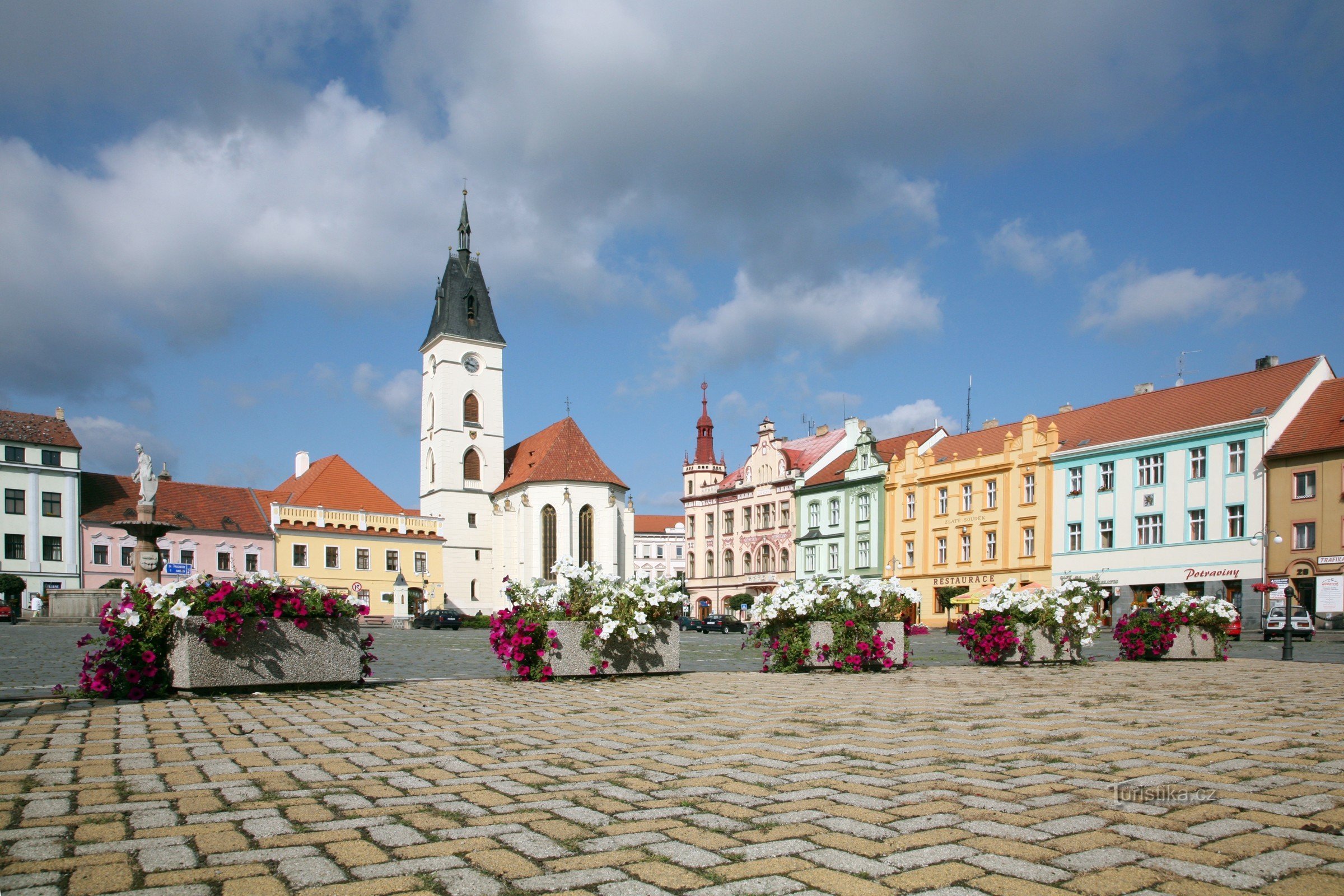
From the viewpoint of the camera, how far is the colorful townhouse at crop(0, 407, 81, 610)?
176 ft

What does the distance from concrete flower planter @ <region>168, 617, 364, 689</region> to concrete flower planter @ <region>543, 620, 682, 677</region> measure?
2.04m

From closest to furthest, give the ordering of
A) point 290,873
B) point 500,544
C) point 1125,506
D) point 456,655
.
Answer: point 290,873
point 456,655
point 1125,506
point 500,544

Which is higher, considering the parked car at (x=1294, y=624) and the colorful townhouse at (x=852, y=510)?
the colorful townhouse at (x=852, y=510)

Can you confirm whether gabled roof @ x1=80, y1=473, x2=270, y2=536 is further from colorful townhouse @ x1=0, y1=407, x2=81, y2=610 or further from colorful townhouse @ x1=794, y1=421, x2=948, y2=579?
colorful townhouse @ x1=794, y1=421, x2=948, y2=579

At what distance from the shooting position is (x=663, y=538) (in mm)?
111500

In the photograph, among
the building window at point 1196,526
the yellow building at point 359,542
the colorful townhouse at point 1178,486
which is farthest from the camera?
the yellow building at point 359,542

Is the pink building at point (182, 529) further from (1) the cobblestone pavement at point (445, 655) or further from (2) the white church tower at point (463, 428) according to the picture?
(1) the cobblestone pavement at point (445, 655)

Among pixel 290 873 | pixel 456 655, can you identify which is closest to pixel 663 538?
pixel 456 655

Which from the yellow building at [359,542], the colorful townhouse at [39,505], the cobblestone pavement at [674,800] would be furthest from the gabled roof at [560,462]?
the cobblestone pavement at [674,800]

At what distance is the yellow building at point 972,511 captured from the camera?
45375 millimetres

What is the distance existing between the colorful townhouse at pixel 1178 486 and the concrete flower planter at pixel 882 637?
29965mm

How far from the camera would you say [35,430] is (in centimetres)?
5638

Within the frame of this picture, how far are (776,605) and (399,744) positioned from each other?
21.7 feet

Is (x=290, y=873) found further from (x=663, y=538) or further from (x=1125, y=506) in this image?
(x=663, y=538)
